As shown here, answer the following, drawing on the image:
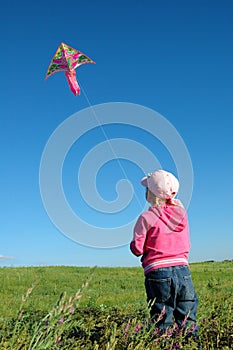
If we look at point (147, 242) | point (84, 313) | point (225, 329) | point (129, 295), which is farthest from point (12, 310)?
point (225, 329)

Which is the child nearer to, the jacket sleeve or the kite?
the jacket sleeve

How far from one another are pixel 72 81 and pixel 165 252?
518cm

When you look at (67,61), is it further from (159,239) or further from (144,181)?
(159,239)

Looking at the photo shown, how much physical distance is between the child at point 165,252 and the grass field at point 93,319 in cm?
27

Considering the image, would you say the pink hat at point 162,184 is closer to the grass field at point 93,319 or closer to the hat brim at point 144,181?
the hat brim at point 144,181

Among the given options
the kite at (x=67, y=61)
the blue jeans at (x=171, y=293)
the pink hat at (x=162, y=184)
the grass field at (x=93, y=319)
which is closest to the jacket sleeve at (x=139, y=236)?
the blue jeans at (x=171, y=293)

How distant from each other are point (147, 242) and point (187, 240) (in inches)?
23.5

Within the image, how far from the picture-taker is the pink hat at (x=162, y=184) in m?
5.76

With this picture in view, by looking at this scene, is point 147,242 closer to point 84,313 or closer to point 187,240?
point 187,240

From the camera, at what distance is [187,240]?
5.88m

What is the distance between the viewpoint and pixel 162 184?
18.8ft

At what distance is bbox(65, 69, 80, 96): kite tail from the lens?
30.6ft

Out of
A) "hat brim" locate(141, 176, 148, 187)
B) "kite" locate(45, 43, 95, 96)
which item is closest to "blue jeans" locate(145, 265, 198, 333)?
"hat brim" locate(141, 176, 148, 187)

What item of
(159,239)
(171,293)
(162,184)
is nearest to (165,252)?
(159,239)
